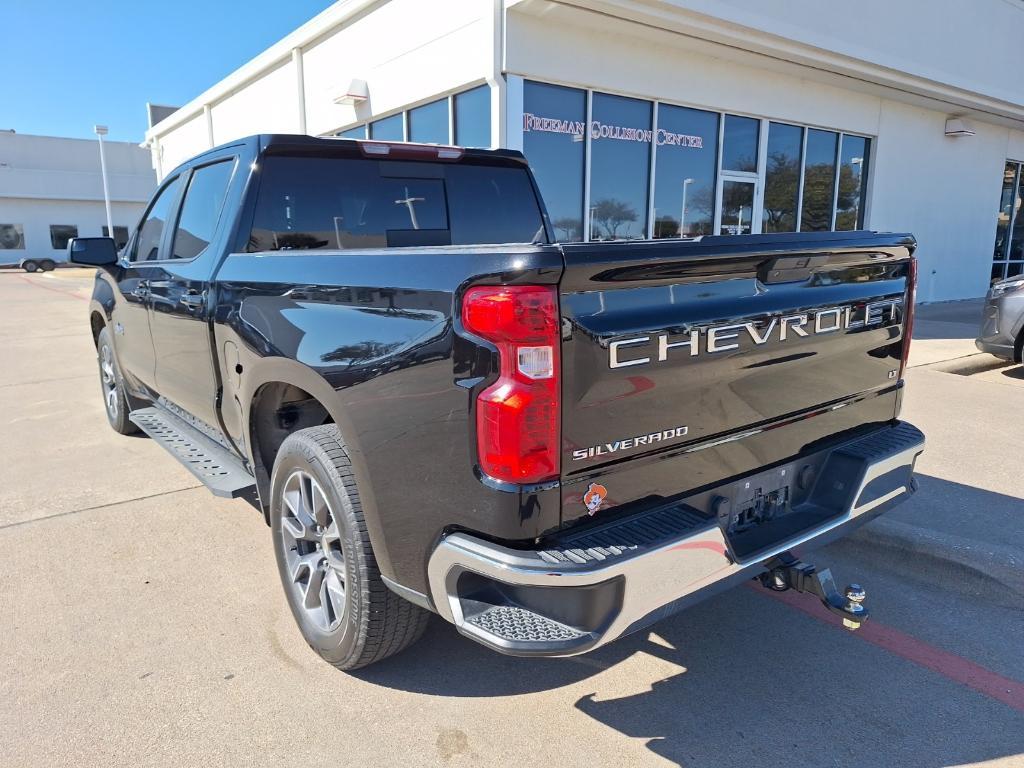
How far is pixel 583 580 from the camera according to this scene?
1841 millimetres

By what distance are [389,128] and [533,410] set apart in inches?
429

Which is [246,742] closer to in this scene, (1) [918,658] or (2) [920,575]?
(1) [918,658]

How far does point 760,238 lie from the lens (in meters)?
2.27

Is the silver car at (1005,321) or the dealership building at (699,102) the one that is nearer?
the silver car at (1005,321)

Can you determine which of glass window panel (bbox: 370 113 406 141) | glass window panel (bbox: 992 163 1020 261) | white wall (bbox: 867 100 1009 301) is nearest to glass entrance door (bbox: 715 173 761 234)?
white wall (bbox: 867 100 1009 301)

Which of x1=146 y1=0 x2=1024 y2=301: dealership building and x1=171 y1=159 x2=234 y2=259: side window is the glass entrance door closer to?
x1=146 y1=0 x2=1024 y2=301: dealership building

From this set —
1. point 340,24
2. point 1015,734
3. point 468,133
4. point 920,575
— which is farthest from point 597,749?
point 340,24

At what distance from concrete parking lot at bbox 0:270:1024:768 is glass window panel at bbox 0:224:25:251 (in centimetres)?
5057

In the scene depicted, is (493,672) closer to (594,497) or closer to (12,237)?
(594,497)

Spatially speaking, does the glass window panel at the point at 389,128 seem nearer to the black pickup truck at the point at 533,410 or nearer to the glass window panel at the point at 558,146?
the glass window panel at the point at 558,146

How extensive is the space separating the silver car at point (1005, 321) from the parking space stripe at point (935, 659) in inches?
234

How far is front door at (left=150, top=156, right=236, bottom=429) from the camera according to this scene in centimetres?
348

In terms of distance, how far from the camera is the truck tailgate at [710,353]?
193 cm

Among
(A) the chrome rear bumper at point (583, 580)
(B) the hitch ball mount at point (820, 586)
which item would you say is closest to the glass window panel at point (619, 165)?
(B) the hitch ball mount at point (820, 586)
